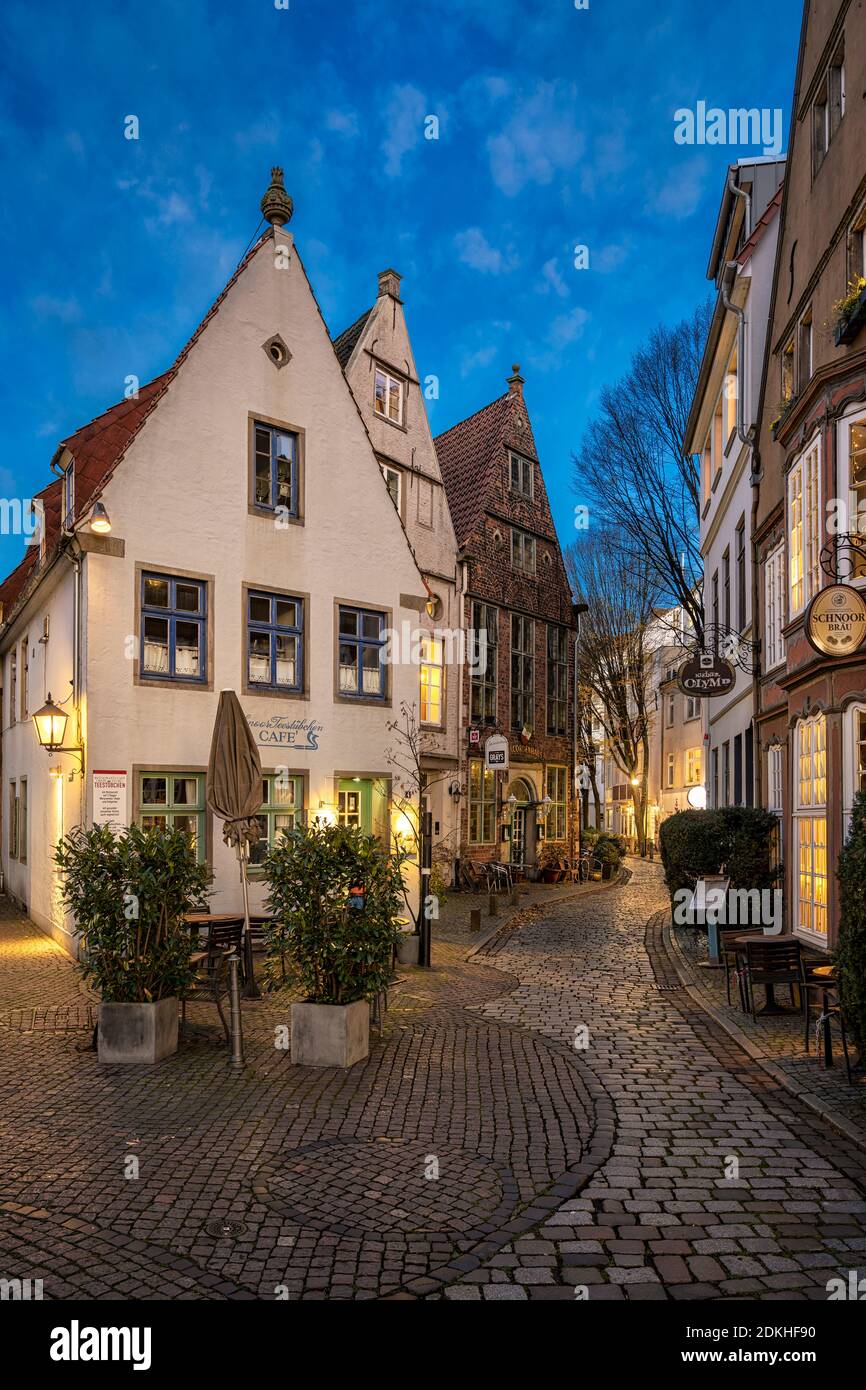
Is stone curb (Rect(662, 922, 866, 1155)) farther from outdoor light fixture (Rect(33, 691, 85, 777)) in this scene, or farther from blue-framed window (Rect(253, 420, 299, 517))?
blue-framed window (Rect(253, 420, 299, 517))

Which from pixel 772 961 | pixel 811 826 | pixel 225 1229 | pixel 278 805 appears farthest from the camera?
pixel 278 805

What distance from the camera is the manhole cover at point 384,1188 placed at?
5301mm

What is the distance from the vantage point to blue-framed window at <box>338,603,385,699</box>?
17.7 meters

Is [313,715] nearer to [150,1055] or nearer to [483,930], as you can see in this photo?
[483,930]

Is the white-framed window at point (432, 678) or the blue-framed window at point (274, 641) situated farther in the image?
the white-framed window at point (432, 678)

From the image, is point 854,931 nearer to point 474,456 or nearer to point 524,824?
point 524,824

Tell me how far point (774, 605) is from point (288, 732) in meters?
8.36

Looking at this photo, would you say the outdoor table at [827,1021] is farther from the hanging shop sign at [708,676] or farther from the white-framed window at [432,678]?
the white-framed window at [432,678]

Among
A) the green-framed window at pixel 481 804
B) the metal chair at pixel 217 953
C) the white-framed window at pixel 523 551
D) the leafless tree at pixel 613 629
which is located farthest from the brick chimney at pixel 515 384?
the metal chair at pixel 217 953

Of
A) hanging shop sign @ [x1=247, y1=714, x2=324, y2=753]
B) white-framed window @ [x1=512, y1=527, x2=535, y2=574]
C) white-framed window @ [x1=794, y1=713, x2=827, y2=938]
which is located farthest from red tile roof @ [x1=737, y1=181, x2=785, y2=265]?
hanging shop sign @ [x1=247, y1=714, x2=324, y2=753]

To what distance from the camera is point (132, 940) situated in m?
8.84

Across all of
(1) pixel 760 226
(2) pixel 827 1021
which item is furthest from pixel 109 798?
(1) pixel 760 226

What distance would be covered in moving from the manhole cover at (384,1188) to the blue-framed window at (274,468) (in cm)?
1205

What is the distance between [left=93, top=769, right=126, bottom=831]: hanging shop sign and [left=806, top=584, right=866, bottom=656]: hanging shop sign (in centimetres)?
959
